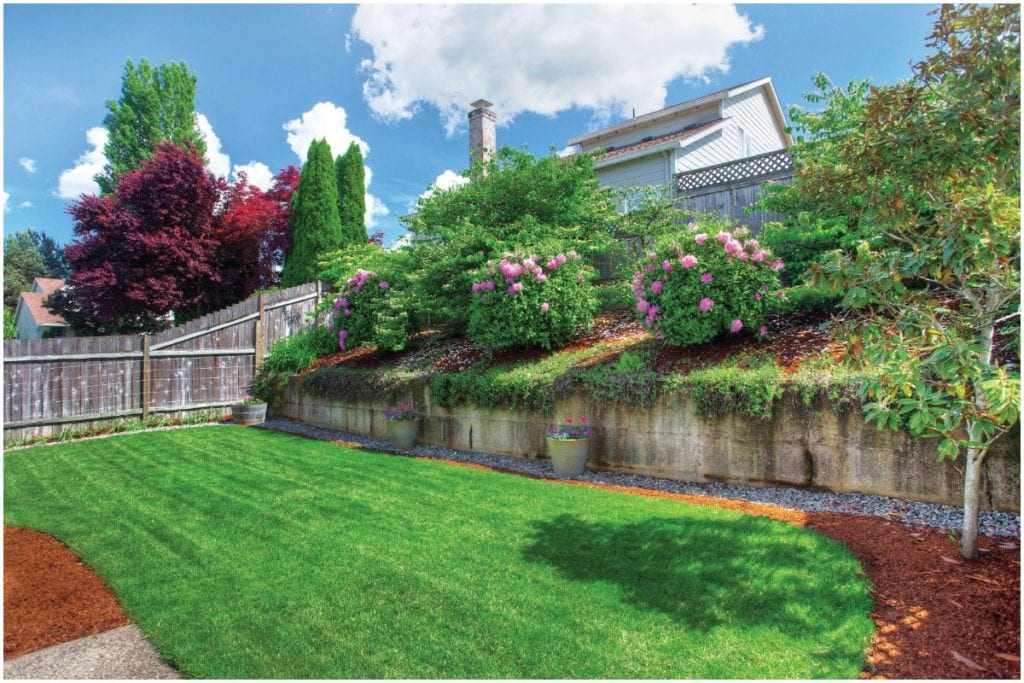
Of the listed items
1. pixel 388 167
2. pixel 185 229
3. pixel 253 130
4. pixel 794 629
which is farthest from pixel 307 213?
pixel 794 629

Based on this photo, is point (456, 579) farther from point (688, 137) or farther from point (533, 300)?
point (688, 137)

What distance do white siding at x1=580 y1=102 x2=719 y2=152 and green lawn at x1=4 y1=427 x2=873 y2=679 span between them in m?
12.5

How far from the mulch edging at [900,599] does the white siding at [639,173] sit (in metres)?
10.1

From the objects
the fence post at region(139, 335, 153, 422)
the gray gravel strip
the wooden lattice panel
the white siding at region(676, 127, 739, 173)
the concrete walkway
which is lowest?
the concrete walkway

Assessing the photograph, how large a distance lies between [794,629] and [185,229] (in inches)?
553

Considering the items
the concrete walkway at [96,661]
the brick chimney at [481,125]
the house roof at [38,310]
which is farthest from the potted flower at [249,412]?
the house roof at [38,310]

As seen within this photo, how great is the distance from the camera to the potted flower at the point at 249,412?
9.24 meters

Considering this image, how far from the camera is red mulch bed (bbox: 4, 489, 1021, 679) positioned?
2.29 meters

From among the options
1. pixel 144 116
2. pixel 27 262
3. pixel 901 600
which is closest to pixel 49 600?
pixel 901 600

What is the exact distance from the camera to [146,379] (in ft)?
29.0

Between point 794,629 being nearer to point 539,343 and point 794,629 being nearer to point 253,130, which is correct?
point 539,343

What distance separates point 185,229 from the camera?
12.5m

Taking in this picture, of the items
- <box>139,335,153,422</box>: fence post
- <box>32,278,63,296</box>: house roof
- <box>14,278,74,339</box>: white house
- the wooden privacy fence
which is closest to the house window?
the wooden privacy fence

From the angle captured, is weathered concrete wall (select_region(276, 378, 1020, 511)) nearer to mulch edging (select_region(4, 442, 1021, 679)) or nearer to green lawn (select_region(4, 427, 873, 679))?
mulch edging (select_region(4, 442, 1021, 679))
